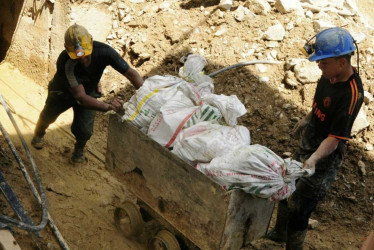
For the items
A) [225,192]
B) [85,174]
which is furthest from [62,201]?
[225,192]

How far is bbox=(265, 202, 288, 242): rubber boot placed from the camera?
4598 millimetres

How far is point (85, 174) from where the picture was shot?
579cm

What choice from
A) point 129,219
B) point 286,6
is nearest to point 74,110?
point 129,219

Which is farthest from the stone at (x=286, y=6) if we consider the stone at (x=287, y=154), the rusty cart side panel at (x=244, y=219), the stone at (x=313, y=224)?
the rusty cart side panel at (x=244, y=219)

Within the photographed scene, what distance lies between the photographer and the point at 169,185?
3793 mm

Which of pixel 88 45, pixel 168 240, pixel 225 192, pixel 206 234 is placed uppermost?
pixel 88 45

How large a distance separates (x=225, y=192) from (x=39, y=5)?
5.56 meters

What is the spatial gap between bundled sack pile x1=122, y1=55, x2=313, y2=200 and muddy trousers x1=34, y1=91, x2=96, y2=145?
4.83 feet

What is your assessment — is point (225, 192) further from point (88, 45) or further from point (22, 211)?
point (88, 45)

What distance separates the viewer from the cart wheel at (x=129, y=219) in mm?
4562

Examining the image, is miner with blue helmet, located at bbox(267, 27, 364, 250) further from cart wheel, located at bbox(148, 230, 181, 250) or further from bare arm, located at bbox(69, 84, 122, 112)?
bare arm, located at bbox(69, 84, 122, 112)

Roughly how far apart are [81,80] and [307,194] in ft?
9.16

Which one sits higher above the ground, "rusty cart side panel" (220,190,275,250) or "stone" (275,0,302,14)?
"stone" (275,0,302,14)

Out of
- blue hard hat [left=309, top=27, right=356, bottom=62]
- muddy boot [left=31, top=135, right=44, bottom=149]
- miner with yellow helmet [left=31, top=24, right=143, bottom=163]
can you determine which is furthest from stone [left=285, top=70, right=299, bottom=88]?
muddy boot [left=31, top=135, right=44, bottom=149]
